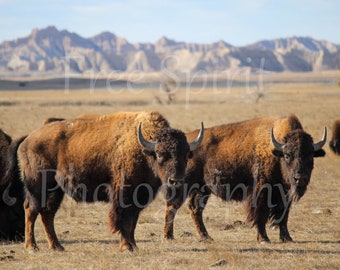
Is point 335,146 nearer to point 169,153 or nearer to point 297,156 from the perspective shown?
point 297,156

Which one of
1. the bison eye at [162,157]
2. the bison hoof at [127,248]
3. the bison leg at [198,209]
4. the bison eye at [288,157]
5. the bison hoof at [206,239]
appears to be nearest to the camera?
the bison eye at [162,157]

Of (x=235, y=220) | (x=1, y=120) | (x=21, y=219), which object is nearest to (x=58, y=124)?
(x=21, y=219)

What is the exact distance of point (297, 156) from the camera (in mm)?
8648

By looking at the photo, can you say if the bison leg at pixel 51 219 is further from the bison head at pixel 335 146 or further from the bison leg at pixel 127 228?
the bison head at pixel 335 146

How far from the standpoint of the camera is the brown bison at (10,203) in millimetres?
9297

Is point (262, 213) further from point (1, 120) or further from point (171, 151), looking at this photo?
point (1, 120)

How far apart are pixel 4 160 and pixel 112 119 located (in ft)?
6.68

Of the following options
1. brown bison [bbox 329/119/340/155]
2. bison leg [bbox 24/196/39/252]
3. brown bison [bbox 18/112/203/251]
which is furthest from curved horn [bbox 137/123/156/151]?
brown bison [bbox 329/119/340/155]

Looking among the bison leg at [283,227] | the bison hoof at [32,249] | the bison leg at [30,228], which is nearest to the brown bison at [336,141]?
the bison leg at [283,227]

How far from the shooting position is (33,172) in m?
8.62

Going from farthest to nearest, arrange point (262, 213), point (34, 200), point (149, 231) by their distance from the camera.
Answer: point (149, 231) → point (262, 213) → point (34, 200)

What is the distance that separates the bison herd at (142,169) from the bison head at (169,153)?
0.05 feet

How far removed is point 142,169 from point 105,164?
0.58m

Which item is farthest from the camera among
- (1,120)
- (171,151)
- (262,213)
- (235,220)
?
(1,120)
